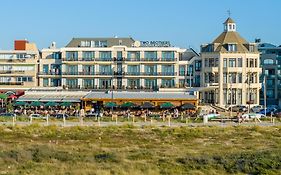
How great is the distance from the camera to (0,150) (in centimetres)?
3506

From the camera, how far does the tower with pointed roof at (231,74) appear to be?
8269cm

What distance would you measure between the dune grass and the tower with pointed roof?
101ft

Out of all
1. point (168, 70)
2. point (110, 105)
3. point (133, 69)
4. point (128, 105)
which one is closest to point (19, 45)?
point (133, 69)

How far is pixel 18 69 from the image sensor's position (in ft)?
299

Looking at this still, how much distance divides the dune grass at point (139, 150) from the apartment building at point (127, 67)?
3677cm

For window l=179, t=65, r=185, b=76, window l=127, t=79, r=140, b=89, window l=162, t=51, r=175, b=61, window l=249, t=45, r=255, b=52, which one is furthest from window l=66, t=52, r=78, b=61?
window l=249, t=45, r=255, b=52

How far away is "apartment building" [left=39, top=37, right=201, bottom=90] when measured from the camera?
8806cm

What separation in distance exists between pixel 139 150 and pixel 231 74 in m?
48.5

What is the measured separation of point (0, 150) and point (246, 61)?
54391mm

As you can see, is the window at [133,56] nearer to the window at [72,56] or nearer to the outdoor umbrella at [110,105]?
the window at [72,56]

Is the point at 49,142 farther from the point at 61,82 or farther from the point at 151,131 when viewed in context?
the point at 61,82

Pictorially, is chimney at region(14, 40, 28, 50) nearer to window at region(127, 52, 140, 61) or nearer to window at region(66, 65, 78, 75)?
window at region(66, 65, 78, 75)

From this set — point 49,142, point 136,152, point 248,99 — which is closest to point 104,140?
point 49,142

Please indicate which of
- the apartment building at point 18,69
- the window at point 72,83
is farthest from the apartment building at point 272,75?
the apartment building at point 18,69
